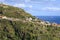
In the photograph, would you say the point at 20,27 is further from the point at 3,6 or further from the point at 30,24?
the point at 3,6

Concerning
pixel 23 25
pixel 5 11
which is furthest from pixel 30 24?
pixel 5 11

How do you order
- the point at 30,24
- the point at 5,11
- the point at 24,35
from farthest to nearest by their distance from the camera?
the point at 5,11
the point at 30,24
the point at 24,35

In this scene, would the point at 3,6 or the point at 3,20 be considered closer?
the point at 3,20

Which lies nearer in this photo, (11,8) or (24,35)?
(24,35)

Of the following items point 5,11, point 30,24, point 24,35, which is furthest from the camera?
point 5,11

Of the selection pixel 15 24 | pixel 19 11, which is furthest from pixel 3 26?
pixel 19 11

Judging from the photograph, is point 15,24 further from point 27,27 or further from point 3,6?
point 3,6
